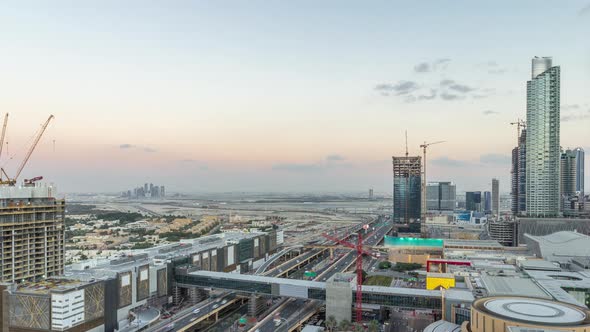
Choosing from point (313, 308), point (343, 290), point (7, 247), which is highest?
point (7, 247)

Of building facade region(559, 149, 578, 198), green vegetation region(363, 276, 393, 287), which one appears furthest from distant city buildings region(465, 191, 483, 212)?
green vegetation region(363, 276, 393, 287)

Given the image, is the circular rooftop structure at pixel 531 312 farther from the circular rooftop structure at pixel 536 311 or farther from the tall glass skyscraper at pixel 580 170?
the tall glass skyscraper at pixel 580 170

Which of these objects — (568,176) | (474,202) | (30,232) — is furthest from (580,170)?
(30,232)

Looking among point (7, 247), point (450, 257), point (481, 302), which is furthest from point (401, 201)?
point (7, 247)

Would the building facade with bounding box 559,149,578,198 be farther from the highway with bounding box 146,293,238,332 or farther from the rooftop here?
the highway with bounding box 146,293,238,332

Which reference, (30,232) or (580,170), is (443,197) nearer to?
(580,170)

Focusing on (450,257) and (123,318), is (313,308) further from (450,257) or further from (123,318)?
(450,257)
